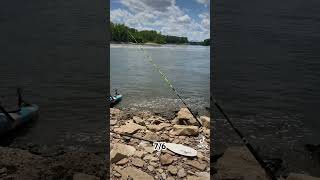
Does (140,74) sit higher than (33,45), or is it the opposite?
(33,45)

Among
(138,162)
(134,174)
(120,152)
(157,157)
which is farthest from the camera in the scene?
(157,157)

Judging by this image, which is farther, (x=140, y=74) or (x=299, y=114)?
(x=140, y=74)

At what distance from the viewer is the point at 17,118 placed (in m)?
13.0

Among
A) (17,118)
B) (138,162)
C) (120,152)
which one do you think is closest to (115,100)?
(17,118)

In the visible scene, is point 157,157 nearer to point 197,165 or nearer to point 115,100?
→ point 197,165

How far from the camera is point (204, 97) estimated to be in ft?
71.4

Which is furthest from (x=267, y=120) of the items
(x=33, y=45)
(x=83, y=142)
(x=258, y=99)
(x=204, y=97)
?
(x=33, y=45)

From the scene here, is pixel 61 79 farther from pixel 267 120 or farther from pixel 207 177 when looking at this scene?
pixel 207 177

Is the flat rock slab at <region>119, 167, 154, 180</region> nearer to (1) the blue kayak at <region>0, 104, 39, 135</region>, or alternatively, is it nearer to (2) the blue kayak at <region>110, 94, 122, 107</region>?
(1) the blue kayak at <region>0, 104, 39, 135</region>

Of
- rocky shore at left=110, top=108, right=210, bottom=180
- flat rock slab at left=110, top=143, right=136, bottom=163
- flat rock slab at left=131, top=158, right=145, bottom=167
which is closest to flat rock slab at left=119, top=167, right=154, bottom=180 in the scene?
rocky shore at left=110, top=108, right=210, bottom=180

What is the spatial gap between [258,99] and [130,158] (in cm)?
1421

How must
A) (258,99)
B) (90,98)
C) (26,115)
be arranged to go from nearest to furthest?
(26,115)
(90,98)
(258,99)

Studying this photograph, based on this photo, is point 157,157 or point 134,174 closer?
point 134,174

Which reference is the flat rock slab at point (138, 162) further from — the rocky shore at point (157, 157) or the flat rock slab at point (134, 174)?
the flat rock slab at point (134, 174)
